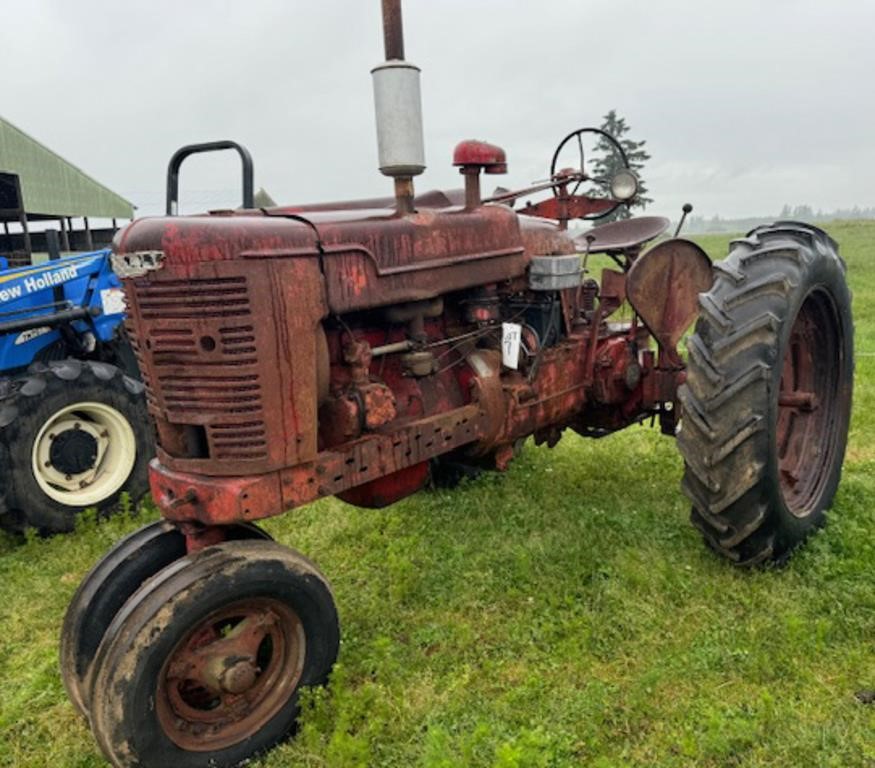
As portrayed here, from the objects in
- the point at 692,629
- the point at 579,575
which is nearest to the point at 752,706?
the point at 692,629

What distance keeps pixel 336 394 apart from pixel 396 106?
3.32 feet

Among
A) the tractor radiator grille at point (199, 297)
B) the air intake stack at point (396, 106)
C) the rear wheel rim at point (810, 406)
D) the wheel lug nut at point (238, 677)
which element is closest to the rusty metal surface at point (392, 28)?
the air intake stack at point (396, 106)

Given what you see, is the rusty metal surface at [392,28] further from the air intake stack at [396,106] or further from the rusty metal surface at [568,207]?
the rusty metal surface at [568,207]

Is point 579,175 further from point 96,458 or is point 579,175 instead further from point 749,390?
point 96,458

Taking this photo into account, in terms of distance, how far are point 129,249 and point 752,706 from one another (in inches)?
96.9

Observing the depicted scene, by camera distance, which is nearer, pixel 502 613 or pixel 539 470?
pixel 502 613

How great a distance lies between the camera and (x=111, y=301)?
5109 millimetres

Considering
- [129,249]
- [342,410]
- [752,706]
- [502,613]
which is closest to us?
[129,249]

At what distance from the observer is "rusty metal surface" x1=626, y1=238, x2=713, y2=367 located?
3.74 meters

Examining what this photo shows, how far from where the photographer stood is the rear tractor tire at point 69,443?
13.6 feet

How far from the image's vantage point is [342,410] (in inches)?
103

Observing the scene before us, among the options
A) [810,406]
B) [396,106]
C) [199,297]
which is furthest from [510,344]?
[810,406]

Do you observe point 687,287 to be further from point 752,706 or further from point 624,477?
point 752,706

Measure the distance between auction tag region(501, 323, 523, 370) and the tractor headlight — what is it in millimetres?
1252
